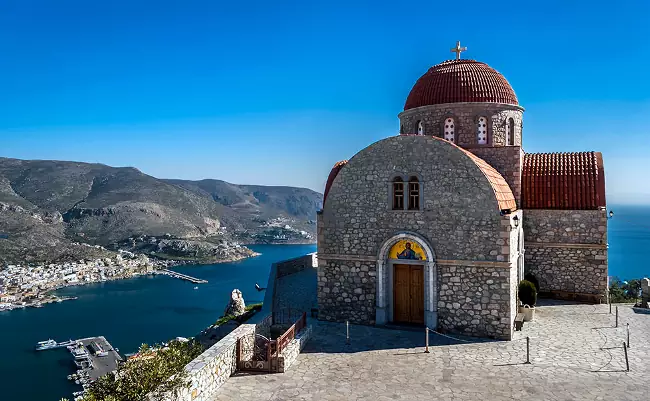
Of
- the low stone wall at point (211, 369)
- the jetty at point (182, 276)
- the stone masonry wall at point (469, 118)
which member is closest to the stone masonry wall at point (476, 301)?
the low stone wall at point (211, 369)

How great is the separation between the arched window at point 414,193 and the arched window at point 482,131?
15.9 feet

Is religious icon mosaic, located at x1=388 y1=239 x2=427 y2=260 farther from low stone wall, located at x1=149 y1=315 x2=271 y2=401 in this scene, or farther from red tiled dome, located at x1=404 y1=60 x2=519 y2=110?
red tiled dome, located at x1=404 y1=60 x2=519 y2=110

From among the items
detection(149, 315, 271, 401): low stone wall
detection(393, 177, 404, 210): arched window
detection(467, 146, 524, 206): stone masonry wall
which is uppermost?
detection(467, 146, 524, 206): stone masonry wall

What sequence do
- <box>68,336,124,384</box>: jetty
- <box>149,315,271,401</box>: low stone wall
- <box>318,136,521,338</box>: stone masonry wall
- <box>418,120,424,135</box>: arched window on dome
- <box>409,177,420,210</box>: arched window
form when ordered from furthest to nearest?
1. <box>68,336,124,384</box>: jetty
2. <box>418,120,424,135</box>: arched window on dome
3. <box>409,177,420,210</box>: arched window
4. <box>318,136,521,338</box>: stone masonry wall
5. <box>149,315,271,401</box>: low stone wall

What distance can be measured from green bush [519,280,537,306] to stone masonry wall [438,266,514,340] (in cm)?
199

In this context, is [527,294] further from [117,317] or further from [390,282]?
[117,317]

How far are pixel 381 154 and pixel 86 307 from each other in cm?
7847

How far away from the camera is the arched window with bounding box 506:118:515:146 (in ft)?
52.2

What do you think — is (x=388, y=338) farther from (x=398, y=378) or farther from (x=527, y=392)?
(x=527, y=392)

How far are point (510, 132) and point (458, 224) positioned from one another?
641 cm

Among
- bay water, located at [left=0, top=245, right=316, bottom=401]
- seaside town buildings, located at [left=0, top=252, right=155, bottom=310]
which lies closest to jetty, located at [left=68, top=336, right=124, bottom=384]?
bay water, located at [left=0, top=245, right=316, bottom=401]

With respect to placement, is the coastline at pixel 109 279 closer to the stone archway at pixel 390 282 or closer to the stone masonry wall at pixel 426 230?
the stone masonry wall at pixel 426 230

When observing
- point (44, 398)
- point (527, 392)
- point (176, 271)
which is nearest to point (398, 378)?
point (527, 392)

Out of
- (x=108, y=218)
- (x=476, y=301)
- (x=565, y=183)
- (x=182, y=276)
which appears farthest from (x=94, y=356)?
(x=108, y=218)
